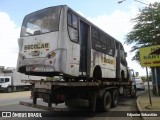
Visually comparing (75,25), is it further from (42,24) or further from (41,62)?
(41,62)

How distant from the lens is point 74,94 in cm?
1080

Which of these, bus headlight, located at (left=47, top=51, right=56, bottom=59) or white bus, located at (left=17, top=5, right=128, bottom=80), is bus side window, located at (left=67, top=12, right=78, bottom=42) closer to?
white bus, located at (left=17, top=5, right=128, bottom=80)

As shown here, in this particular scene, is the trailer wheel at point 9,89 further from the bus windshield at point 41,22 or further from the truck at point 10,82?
the bus windshield at point 41,22

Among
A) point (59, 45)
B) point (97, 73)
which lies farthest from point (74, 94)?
point (97, 73)

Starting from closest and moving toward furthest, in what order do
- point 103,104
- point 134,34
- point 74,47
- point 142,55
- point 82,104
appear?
1. point 74,47
2. point 82,104
3. point 103,104
4. point 142,55
5. point 134,34

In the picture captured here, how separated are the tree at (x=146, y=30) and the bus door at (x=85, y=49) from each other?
14.1 meters

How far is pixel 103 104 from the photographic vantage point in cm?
1244

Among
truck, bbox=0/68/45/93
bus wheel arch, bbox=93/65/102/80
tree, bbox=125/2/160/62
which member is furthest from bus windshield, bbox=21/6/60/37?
truck, bbox=0/68/45/93

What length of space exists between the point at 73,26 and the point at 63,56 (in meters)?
1.53

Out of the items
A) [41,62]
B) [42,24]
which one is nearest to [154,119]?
[41,62]

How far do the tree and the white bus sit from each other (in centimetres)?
1394

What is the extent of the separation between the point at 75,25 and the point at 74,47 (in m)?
0.94

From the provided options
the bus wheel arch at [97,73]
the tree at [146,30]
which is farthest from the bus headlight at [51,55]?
the tree at [146,30]

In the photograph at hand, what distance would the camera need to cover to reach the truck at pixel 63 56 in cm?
961
